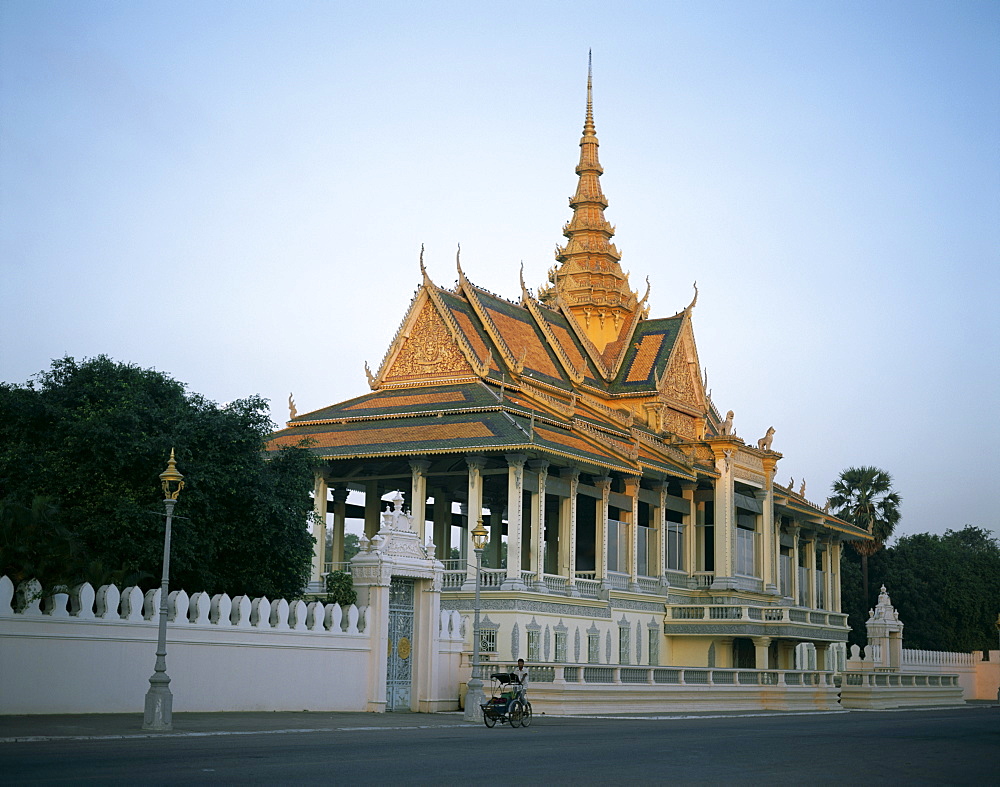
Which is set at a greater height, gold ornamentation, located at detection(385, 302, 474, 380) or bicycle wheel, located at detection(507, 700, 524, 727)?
gold ornamentation, located at detection(385, 302, 474, 380)

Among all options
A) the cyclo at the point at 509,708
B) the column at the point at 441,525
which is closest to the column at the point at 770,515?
the column at the point at 441,525

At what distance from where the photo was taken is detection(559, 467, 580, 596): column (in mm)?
41062

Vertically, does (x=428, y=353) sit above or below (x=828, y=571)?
above

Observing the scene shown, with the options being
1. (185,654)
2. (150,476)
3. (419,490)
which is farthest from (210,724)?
(419,490)

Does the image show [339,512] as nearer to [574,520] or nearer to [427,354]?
[427,354]

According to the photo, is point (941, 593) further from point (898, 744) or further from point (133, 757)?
point (133, 757)

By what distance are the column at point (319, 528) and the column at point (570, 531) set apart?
7633mm

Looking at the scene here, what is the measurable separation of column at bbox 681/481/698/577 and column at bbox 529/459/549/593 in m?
9.72

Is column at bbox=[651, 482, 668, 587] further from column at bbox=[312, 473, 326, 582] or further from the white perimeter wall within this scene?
the white perimeter wall

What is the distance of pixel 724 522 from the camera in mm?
48562

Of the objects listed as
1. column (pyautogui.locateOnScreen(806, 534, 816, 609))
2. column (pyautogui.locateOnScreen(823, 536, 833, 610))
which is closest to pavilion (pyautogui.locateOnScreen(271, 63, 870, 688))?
column (pyautogui.locateOnScreen(806, 534, 816, 609))

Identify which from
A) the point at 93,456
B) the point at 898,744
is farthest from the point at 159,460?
the point at 898,744

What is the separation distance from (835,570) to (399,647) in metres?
40.5

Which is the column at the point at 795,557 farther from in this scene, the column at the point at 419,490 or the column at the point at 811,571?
the column at the point at 419,490
